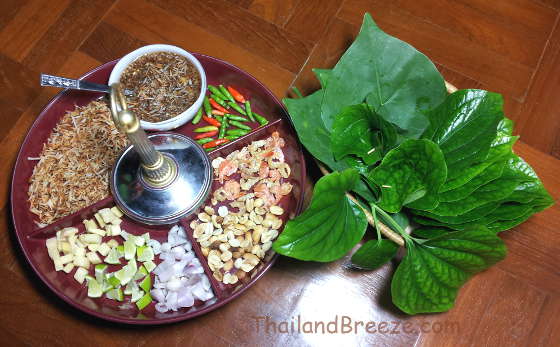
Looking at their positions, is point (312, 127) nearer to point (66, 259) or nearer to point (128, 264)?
point (128, 264)

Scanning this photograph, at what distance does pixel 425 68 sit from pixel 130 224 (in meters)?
A: 0.72

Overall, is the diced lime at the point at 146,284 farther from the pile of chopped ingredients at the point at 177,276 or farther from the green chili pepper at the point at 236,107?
the green chili pepper at the point at 236,107

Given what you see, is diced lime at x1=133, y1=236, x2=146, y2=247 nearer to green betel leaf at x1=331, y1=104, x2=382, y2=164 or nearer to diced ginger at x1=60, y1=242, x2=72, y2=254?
diced ginger at x1=60, y1=242, x2=72, y2=254

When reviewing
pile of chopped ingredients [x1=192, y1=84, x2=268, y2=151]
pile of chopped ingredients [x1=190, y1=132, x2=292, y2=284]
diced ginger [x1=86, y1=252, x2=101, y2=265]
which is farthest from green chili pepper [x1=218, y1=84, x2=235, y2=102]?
diced ginger [x1=86, y1=252, x2=101, y2=265]

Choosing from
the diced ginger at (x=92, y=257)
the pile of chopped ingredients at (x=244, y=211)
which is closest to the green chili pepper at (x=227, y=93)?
the pile of chopped ingredients at (x=244, y=211)

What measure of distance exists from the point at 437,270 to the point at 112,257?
676 mm

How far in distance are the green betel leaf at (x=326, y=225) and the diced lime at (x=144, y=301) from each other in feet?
1.25

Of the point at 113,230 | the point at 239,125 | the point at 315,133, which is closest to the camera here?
the point at 315,133

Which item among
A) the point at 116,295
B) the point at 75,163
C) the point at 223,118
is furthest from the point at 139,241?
the point at 223,118

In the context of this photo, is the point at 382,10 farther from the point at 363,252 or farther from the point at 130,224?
the point at 130,224

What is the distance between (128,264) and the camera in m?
1.04

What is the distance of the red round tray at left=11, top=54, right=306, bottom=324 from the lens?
97 centimetres

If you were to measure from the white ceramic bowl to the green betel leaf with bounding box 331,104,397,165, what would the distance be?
0.35 m

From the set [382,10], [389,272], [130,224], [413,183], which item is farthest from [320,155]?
[382,10]
